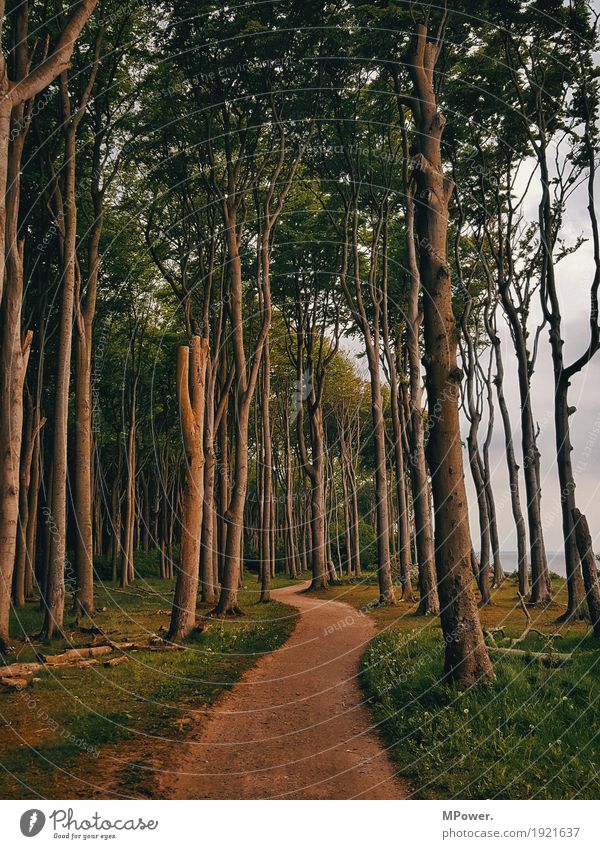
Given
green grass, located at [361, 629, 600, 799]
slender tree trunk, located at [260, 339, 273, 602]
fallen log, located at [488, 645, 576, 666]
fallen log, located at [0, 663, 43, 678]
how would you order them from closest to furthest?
green grass, located at [361, 629, 600, 799] < fallen log, located at [488, 645, 576, 666] < fallen log, located at [0, 663, 43, 678] < slender tree trunk, located at [260, 339, 273, 602]

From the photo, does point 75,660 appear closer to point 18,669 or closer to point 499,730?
point 18,669

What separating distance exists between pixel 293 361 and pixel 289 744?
25161 mm

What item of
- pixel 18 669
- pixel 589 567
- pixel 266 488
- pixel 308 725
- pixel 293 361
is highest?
pixel 293 361

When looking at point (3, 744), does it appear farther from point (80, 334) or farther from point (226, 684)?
point (80, 334)

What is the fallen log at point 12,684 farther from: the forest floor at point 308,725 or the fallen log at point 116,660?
the fallen log at point 116,660

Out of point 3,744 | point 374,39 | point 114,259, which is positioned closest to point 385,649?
point 3,744

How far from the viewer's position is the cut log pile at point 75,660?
9.95 m

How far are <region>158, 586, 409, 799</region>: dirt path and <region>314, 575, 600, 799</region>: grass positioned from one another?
0.33 meters

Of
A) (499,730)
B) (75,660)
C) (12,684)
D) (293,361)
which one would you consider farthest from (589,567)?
(293,361)

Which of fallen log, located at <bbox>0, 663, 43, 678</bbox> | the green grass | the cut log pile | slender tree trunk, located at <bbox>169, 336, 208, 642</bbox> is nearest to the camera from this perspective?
the green grass

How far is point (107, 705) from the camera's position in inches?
352

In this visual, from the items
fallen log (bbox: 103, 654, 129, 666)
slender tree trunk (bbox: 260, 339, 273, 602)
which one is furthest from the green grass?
slender tree trunk (bbox: 260, 339, 273, 602)

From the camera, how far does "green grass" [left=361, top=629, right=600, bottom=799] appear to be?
5645 mm

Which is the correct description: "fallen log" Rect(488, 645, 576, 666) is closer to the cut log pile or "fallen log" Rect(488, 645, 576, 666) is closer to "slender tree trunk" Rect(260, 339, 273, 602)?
the cut log pile
